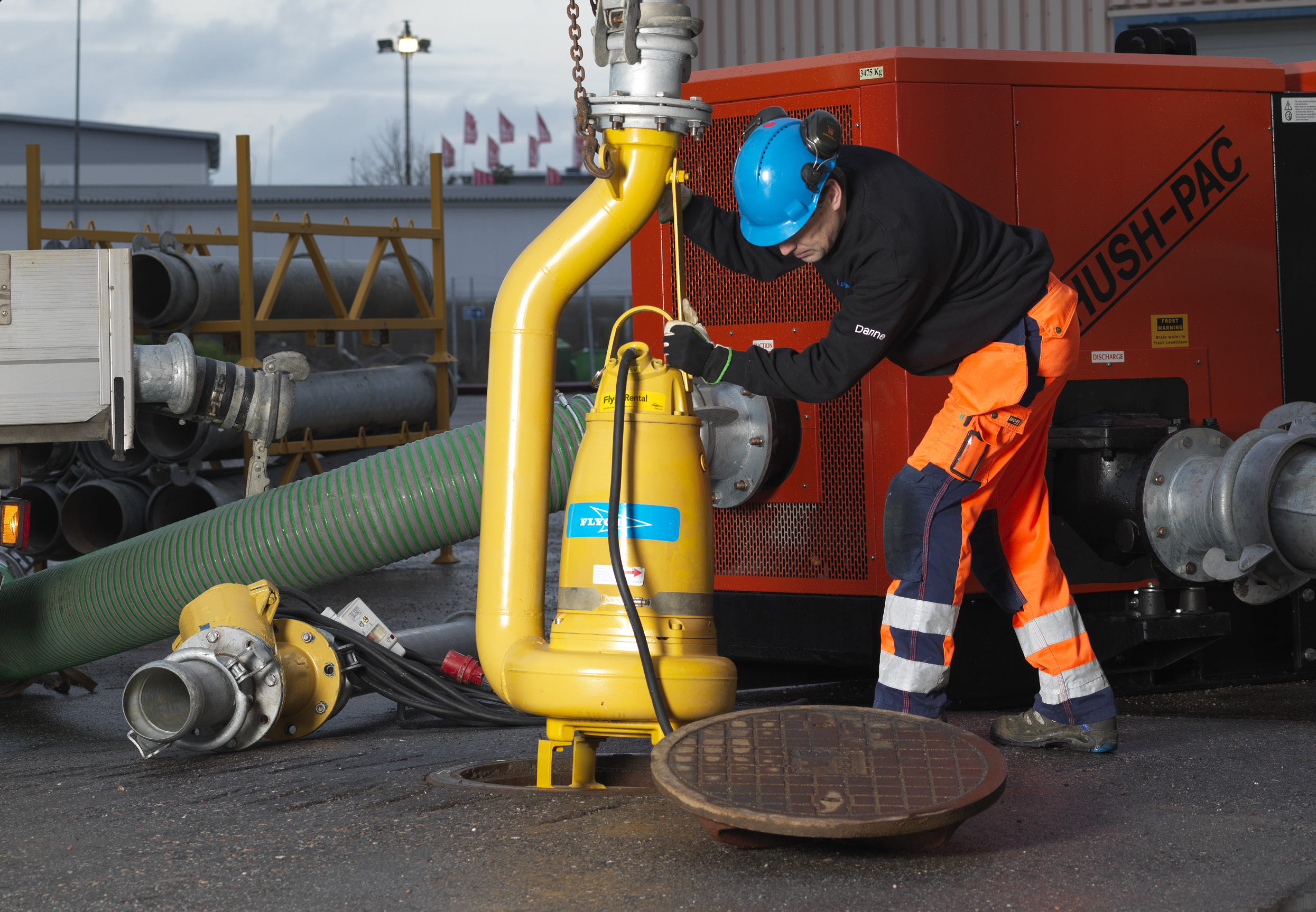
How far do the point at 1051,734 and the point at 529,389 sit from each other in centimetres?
161

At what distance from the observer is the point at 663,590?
2.96 meters

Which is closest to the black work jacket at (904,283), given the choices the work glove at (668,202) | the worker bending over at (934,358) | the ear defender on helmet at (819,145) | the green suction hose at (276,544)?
the worker bending over at (934,358)

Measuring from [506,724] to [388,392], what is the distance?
441 cm

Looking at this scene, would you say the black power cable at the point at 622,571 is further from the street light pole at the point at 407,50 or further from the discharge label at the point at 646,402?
the street light pole at the point at 407,50

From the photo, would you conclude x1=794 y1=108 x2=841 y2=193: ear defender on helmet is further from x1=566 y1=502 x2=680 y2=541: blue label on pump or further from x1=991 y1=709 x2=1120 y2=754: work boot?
x1=991 y1=709 x2=1120 y2=754: work boot

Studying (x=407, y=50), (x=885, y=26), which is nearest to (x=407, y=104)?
(x=407, y=50)

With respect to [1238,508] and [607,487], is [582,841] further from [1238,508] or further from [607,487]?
[1238,508]

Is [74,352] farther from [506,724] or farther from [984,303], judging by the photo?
[984,303]

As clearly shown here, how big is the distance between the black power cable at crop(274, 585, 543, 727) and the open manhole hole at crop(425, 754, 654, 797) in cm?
53

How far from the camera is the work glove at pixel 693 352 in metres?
2.95

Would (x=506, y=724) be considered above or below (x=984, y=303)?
below

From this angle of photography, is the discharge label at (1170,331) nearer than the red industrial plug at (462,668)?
No

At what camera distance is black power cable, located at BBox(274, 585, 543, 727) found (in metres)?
3.89

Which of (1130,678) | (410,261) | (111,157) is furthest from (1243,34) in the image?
(111,157)
